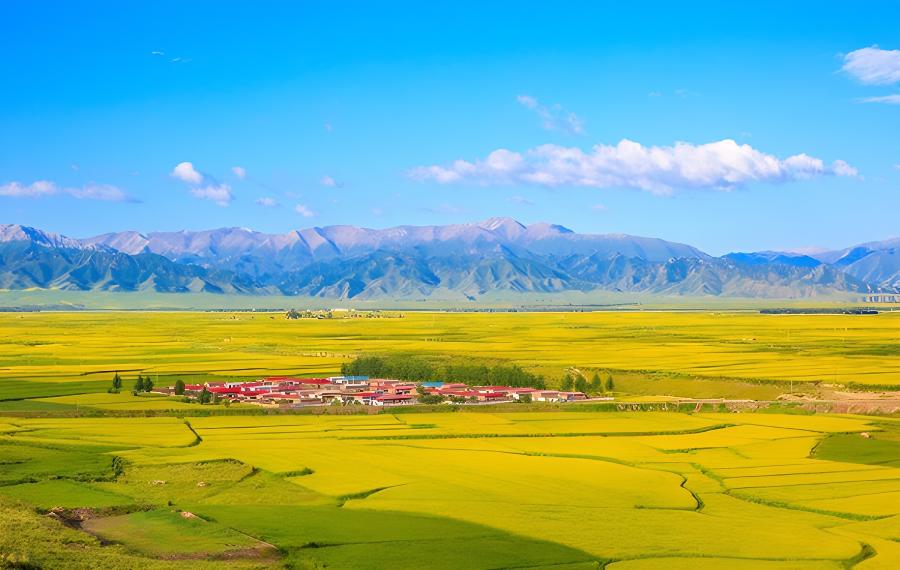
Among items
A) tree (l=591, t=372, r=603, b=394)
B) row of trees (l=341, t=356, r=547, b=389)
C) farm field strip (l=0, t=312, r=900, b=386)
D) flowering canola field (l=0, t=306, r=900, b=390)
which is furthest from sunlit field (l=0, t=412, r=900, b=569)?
farm field strip (l=0, t=312, r=900, b=386)

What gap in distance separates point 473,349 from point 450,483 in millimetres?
68663

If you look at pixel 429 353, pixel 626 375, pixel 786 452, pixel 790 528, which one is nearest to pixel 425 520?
pixel 790 528

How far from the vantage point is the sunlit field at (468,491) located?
26.3m

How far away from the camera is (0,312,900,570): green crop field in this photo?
26.1 metres

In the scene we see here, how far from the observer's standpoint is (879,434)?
48031mm

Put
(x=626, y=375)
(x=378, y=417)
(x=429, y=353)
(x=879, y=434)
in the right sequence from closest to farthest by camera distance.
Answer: (x=879, y=434)
(x=378, y=417)
(x=626, y=375)
(x=429, y=353)

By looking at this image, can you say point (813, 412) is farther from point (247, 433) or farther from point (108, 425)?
point (108, 425)

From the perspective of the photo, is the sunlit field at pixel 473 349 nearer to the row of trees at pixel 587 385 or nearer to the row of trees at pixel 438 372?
the row of trees at pixel 438 372

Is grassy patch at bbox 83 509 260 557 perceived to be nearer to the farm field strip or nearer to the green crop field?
the green crop field

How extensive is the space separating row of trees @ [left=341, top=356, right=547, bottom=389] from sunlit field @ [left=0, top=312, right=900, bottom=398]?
2613 mm

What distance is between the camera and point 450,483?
35.2 meters

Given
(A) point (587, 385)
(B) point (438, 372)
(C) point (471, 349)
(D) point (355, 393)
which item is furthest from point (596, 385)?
(C) point (471, 349)

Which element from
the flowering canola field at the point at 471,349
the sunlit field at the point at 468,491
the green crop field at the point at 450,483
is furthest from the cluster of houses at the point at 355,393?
the sunlit field at the point at 468,491

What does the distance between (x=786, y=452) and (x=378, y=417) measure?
22.0 meters
